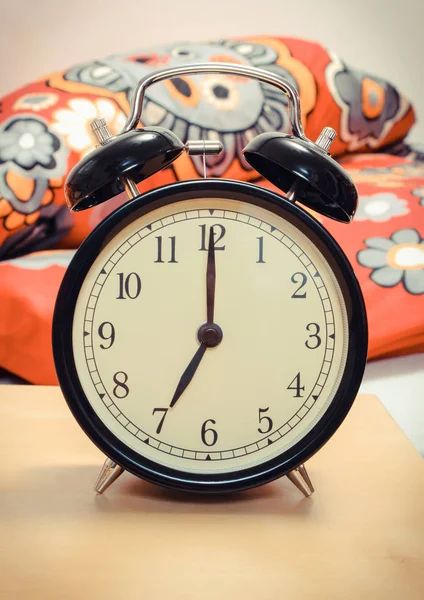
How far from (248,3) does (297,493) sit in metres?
1.62

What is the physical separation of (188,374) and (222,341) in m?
0.04

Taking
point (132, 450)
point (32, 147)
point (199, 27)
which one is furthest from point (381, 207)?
point (199, 27)

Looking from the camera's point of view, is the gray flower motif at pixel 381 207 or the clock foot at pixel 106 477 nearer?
the clock foot at pixel 106 477

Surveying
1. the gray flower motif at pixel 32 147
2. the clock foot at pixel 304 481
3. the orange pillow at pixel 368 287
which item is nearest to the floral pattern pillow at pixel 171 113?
the gray flower motif at pixel 32 147

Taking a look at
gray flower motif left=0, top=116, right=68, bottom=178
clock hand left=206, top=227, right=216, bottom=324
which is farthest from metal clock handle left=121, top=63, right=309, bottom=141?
gray flower motif left=0, top=116, right=68, bottom=178

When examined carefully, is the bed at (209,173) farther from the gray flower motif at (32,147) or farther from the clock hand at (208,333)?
the clock hand at (208,333)

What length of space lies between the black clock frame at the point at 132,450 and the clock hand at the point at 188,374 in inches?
2.5

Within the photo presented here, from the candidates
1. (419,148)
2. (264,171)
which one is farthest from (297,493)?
(419,148)

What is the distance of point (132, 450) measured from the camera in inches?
21.9

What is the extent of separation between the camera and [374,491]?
590mm

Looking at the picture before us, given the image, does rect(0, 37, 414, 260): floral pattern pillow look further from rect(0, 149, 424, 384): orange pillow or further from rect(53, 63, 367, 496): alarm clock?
rect(53, 63, 367, 496): alarm clock

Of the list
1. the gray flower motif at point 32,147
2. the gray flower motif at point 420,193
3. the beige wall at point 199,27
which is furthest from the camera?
the beige wall at point 199,27

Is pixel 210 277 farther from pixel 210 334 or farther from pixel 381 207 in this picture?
pixel 381 207

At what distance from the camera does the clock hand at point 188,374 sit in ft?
1.83
